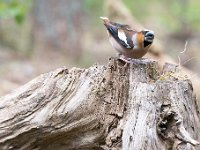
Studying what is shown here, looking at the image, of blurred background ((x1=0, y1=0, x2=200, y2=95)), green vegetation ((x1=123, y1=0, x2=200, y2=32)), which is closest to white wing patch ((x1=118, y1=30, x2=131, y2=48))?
blurred background ((x1=0, y1=0, x2=200, y2=95))

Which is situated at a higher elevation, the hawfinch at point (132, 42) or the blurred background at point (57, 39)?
the blurred background at point (57, 39)

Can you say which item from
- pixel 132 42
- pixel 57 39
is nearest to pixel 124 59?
pixel 132 42

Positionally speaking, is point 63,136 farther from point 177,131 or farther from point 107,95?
point 177,131

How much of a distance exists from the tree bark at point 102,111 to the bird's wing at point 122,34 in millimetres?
321

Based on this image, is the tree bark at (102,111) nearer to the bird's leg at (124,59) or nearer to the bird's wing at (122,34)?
the bird's leg at (124,59)

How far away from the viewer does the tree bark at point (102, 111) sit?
4.02 m

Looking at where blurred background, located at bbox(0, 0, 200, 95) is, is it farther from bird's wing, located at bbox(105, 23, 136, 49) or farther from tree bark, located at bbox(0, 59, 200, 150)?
tree bark, located at bbox(0, 59, 200, 150)

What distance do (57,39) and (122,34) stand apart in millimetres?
6633

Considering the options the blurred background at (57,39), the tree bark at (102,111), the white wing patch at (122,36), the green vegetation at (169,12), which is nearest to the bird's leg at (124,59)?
the tree bark at (102,111)

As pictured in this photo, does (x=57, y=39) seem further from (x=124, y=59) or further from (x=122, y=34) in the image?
(x=124, y=59)

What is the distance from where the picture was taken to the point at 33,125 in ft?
13.5

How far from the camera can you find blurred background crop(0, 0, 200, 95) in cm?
909

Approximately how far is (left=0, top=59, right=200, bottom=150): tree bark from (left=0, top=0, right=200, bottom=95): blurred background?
2730 mm

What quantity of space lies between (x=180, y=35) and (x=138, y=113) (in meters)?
12.5
